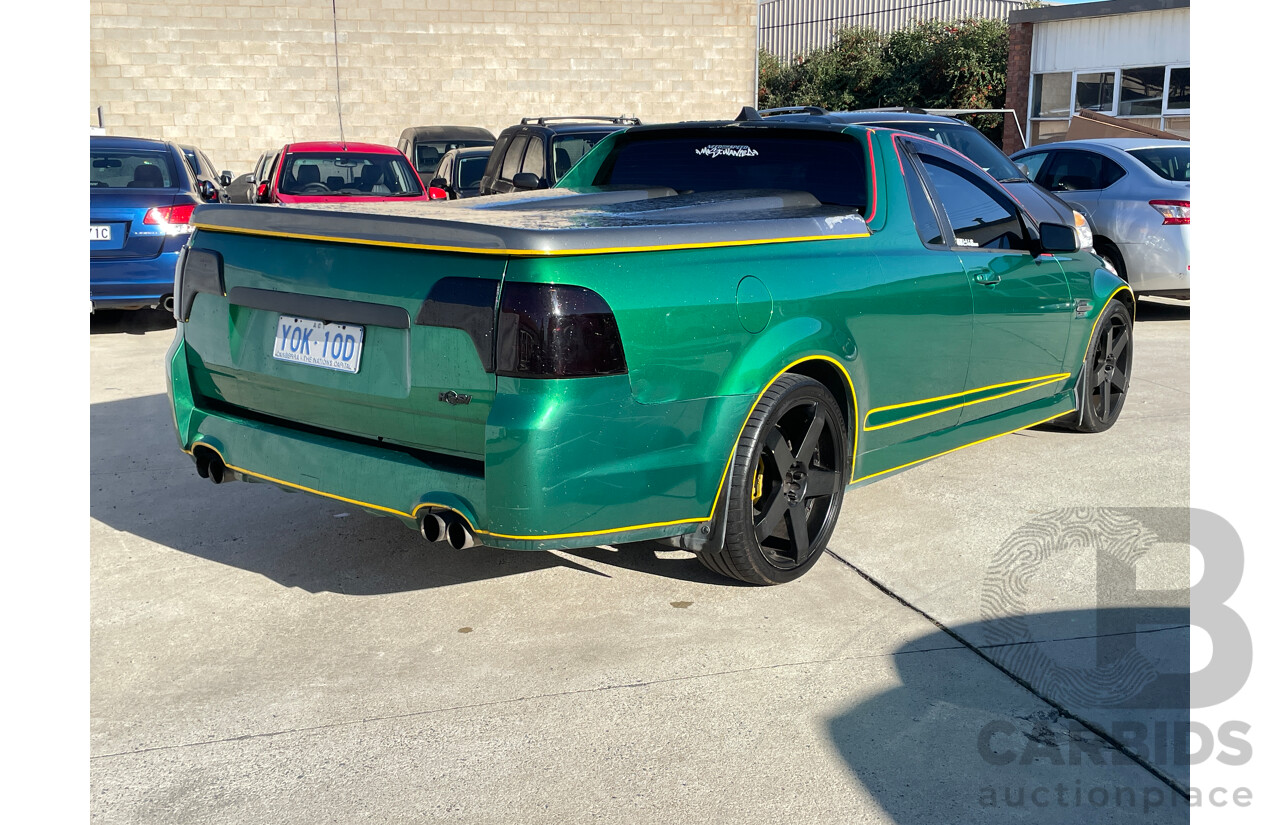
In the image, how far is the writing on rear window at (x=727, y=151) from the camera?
4.78 metres

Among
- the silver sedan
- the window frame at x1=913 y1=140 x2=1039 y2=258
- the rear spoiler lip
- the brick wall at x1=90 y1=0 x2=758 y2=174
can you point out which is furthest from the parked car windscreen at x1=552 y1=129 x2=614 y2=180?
the brick wall at x1=90 y1=0 x2=758 y2=174

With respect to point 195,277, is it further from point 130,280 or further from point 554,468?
point 130,280

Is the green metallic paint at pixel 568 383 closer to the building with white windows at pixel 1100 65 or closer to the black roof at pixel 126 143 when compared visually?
the black roof at pixel 126 143

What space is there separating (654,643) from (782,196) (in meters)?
1.89

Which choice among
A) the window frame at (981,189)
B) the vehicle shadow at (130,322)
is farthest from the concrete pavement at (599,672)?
the vehicle shadow at (130,322)

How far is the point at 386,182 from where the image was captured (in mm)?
11914

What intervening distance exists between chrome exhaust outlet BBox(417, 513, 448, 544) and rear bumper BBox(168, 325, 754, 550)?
0.03 metres

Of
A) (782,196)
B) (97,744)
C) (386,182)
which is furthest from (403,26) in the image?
(97,744)

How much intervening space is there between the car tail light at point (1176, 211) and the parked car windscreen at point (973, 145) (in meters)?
1.23

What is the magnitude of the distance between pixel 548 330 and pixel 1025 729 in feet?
5.44

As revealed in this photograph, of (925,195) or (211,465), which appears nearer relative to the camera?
(211,465)

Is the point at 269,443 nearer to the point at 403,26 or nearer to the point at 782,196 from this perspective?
the point at 782,196

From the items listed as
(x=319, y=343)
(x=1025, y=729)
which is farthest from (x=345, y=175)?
(x=1025, y=729)

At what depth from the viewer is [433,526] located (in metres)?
3.34
